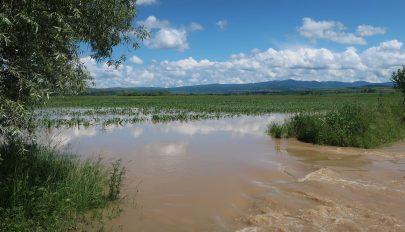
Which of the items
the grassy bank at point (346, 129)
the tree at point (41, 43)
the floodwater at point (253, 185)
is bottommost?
the floodwater at point (253, 185)

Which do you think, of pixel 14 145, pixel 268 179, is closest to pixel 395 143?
pixel 268 179

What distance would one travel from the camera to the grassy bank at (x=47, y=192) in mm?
7594

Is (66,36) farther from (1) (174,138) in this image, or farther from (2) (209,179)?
(1) (174,138)

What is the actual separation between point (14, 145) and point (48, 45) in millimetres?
3218

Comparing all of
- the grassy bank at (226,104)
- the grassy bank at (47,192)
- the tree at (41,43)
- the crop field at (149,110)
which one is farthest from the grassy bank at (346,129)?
the tree at (41,43)

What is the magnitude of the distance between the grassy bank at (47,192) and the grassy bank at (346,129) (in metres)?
12.9

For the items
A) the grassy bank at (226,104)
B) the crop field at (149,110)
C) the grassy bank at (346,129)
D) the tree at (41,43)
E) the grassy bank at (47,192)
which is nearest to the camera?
the tree at (41,43)

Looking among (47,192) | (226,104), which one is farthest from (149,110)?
(47,192)

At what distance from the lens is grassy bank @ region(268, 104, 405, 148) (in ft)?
66.7

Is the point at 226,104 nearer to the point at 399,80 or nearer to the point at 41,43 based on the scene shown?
the point at 399,80

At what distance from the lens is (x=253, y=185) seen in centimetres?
1230

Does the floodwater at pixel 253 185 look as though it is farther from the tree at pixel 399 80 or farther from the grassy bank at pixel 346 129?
the tree at pixel 399 80

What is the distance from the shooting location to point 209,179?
42.7ft

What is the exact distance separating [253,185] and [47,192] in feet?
20.0
